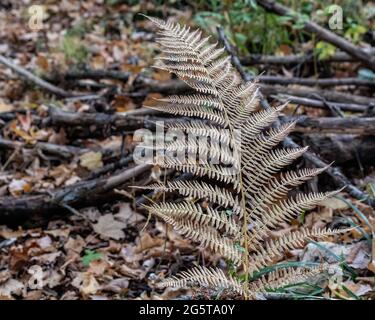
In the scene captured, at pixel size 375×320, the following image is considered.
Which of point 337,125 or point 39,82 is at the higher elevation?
point 39,82

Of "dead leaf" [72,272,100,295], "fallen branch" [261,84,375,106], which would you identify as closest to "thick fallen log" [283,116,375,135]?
"fallen branch" [261,84,375,106]

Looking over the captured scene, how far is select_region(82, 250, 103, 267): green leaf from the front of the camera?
9.80ft

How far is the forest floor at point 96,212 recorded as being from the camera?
2.77 m

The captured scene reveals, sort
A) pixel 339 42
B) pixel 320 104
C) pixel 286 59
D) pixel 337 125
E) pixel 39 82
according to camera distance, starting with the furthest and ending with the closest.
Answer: pixel 39 82
pixel 286 59
pixel 339 42
pixel 320 104
pixel 337 125

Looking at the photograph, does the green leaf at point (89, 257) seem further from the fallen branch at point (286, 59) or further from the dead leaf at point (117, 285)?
→ the fallen branch at point (286, 59)

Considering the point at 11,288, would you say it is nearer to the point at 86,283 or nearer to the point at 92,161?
the point at 86,283

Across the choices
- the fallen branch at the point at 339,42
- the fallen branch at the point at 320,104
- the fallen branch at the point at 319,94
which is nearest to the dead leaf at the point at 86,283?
the fallen branch at the point at 320,104

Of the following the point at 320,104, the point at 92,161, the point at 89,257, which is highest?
the point at 320,104

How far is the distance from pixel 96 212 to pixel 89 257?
20.2 inches

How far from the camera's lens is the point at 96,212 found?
3.47 meters

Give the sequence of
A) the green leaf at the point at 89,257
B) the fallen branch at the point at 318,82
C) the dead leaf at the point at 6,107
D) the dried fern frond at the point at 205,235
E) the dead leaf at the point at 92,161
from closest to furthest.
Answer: the dried fern frond at the point at 205,235 → the green leaf at the point at 89,257 → the dead leaf at the point at 92,161 → the fallen branch at the point at 318,82 → the dead leaf at the point at 6,107

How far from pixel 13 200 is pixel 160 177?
0.96 m

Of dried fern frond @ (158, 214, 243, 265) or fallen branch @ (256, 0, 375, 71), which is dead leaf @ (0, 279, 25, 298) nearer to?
dried fern frond @ (158, 214, 243, 265)

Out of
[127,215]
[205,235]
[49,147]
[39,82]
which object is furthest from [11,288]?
[39,82]
